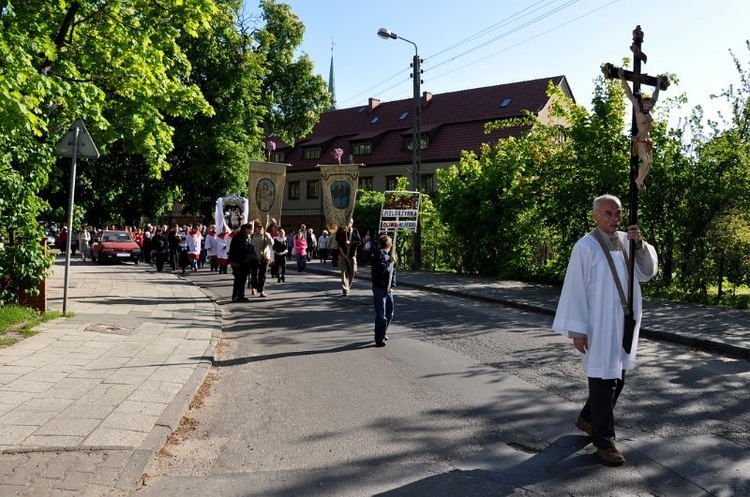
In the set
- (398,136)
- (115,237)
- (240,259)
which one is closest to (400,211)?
(240,259)

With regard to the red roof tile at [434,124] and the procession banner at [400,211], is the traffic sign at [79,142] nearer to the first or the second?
the procession banner at [400,211]

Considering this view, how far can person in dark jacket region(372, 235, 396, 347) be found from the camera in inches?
353

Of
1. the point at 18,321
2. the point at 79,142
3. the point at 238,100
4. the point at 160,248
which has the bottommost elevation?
the point at 18,321

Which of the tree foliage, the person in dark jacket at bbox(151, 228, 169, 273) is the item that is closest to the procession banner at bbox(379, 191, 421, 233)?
the tree foliage

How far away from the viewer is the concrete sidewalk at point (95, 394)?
399cm

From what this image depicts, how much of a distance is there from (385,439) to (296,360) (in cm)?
326

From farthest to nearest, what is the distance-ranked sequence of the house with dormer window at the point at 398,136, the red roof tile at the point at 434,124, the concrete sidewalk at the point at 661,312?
the house with dormer window at the point at 398,136
the red roof tile at the point at 434,124
the concrete sidewalk at the point at 661,312

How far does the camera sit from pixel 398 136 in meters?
52.0

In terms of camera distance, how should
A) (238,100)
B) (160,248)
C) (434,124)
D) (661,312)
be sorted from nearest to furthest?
(661,312)
(160,248)
(238,100)
(434,124)

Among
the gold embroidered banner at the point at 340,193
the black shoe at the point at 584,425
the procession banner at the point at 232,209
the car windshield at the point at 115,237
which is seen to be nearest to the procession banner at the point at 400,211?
the gold embroidered banner at the point at 340,193

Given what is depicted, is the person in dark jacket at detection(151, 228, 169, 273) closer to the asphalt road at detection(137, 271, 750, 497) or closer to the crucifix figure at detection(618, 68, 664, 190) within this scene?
the asphalt road at detection(137, 271, 750, 497)

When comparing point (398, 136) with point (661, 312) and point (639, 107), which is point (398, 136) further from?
point (639, 107)

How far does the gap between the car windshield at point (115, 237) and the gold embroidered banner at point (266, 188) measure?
1136 cm

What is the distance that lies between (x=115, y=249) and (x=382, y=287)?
75.0ft
